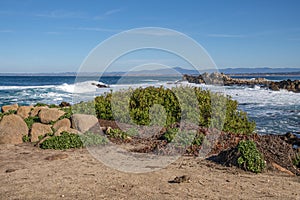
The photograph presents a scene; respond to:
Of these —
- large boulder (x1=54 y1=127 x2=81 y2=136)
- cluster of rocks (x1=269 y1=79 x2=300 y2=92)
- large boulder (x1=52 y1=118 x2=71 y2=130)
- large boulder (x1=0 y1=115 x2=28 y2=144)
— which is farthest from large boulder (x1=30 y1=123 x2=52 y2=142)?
cluster of rocks (x1=269 y1=79 x2=300 y2=92)

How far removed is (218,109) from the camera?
1295 cm

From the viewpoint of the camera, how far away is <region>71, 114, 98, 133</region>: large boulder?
39.0 feet

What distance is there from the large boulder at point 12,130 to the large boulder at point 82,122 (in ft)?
5.56

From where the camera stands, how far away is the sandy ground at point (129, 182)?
6.33 meters

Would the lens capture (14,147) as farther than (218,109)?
No

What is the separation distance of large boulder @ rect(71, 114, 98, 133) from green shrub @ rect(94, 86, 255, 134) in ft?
5.09

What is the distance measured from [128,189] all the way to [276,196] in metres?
2.75

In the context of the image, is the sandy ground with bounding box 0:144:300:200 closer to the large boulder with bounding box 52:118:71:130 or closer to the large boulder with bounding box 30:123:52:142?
the large boulder with bounding box 30:123:52:142

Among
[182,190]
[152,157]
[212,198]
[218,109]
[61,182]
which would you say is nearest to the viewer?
[212,198]

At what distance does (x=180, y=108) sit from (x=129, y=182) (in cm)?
651

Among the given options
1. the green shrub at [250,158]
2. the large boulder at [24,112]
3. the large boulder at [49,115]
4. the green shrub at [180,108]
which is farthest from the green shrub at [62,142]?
the large boulder at [24,112]

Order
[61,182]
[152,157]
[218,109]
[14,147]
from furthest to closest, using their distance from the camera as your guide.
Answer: [218,109] < [14,147] < [152,157] < [61,182]

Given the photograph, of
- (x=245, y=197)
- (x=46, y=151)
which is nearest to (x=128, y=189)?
(x=245, y=197)

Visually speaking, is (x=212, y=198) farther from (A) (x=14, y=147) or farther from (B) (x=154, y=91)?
(B) (x=154, y=91)
